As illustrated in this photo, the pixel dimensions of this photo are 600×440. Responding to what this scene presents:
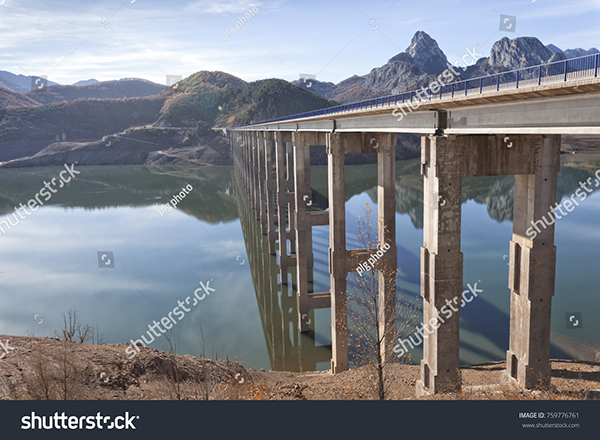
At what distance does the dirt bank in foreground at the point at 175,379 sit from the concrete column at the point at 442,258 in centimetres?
100

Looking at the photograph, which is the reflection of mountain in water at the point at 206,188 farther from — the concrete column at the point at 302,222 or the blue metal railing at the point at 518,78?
the blue metal railing at the point at 518,78

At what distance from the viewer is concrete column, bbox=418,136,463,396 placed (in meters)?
11.3

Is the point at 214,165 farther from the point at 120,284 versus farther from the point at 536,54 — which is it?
the point at 536,54

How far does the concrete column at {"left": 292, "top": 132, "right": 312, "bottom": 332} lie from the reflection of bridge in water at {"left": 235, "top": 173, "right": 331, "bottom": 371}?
1.07 meters

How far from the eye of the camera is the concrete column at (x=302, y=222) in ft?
70.4

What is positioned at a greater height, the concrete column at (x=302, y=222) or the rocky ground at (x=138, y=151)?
the rocky ground at (x=138, y=151)

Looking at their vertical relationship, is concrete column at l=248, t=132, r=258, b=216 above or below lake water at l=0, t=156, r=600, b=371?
above

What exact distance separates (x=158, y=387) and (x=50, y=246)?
35.9 meters

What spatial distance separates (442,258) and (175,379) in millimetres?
9208

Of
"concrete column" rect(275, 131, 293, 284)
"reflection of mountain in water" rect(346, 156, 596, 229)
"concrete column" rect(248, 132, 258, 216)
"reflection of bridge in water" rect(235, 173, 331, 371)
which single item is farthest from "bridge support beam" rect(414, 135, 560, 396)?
"concrete column" rect(248, 132, 258, 216)

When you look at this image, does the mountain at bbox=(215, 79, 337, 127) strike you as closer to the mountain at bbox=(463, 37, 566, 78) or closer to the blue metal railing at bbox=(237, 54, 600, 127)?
the mountain at bbox=(463, 37, 566, 78)

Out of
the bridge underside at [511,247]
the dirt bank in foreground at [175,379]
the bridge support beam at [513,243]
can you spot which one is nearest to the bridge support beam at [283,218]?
the dirt bank in foreground at [175,379]

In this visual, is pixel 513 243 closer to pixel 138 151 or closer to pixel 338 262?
pixel 338 262

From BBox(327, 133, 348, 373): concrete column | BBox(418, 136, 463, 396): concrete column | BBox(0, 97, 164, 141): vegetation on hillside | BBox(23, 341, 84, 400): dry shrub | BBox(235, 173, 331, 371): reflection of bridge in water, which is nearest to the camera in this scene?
BBox(23, 341, 84, 400): dry shrub
